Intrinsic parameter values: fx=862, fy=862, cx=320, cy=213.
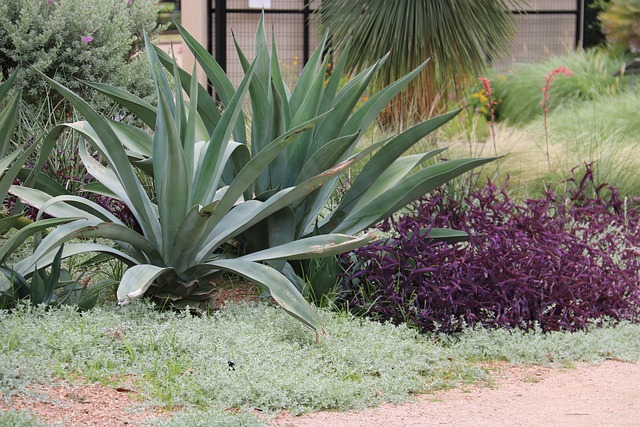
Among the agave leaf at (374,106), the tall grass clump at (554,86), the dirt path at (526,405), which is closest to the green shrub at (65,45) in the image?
the agave leaf at (374,106)

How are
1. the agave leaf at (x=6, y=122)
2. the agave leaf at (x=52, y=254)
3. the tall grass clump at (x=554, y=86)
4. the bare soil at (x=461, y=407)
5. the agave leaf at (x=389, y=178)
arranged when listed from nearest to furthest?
the bare soil at (x=461, y=407)
the agave leaf at (x=52, y=254)
the agave leaf at (x=6, y=122)
the agave leaf at (x=389, y=178)
the tall grass clump at (x=554, y=86)

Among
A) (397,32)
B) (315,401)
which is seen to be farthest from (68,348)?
(397,32)

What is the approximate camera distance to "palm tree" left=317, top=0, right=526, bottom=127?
9.00 metres

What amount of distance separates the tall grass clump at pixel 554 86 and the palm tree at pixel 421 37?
7.91 ft

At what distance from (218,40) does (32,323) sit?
11133mm

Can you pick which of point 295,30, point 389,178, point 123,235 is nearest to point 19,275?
point 123,235

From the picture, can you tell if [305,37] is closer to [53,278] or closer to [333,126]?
[333,126]

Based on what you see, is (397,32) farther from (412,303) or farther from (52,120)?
(412,303)

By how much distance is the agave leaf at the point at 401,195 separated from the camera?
448 cm

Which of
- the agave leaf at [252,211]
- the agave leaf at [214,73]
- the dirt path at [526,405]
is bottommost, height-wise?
the dirt path at [526,405]

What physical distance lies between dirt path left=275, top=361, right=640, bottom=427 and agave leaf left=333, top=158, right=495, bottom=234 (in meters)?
1.06

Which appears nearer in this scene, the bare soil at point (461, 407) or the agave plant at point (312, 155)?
the bare soil at point (461, 407)

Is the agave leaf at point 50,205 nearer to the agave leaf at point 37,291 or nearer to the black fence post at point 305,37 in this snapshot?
the agave leaf at point 37,291

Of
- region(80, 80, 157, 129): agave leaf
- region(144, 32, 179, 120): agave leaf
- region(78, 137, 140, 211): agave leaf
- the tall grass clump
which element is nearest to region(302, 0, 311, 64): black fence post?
the tall grass clump
